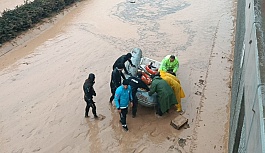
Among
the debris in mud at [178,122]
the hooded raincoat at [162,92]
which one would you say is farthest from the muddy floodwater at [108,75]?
the hooded raincoat at [162,92]

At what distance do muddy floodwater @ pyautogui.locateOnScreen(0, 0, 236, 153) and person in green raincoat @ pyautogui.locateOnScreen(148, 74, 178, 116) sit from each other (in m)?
0.53

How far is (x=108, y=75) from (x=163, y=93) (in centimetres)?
353

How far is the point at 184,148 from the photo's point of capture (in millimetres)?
8328

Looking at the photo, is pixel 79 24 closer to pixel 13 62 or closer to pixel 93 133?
pixel 13 62

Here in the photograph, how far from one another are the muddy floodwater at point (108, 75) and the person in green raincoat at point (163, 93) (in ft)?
1.74

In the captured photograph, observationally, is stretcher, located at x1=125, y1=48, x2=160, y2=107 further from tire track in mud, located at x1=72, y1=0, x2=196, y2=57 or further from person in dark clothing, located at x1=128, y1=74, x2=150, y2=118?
tire track in mud, located at x1=72, y1=0, x2=196, y2=57

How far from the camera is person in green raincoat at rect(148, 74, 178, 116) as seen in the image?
8680mm

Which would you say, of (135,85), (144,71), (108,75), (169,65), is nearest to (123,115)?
(135,85)

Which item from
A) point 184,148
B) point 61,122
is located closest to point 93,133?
point 61,122

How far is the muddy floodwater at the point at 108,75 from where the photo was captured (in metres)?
8.63

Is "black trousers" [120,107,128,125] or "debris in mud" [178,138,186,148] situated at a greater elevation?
"black trousers" [120,107,128,125]

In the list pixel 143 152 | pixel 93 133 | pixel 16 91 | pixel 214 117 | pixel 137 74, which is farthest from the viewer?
pixel 16 91

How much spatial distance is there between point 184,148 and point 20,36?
9.81m

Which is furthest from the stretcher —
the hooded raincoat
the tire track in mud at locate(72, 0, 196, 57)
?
the tire track in mud at locate(72, 0, 196, 57)
